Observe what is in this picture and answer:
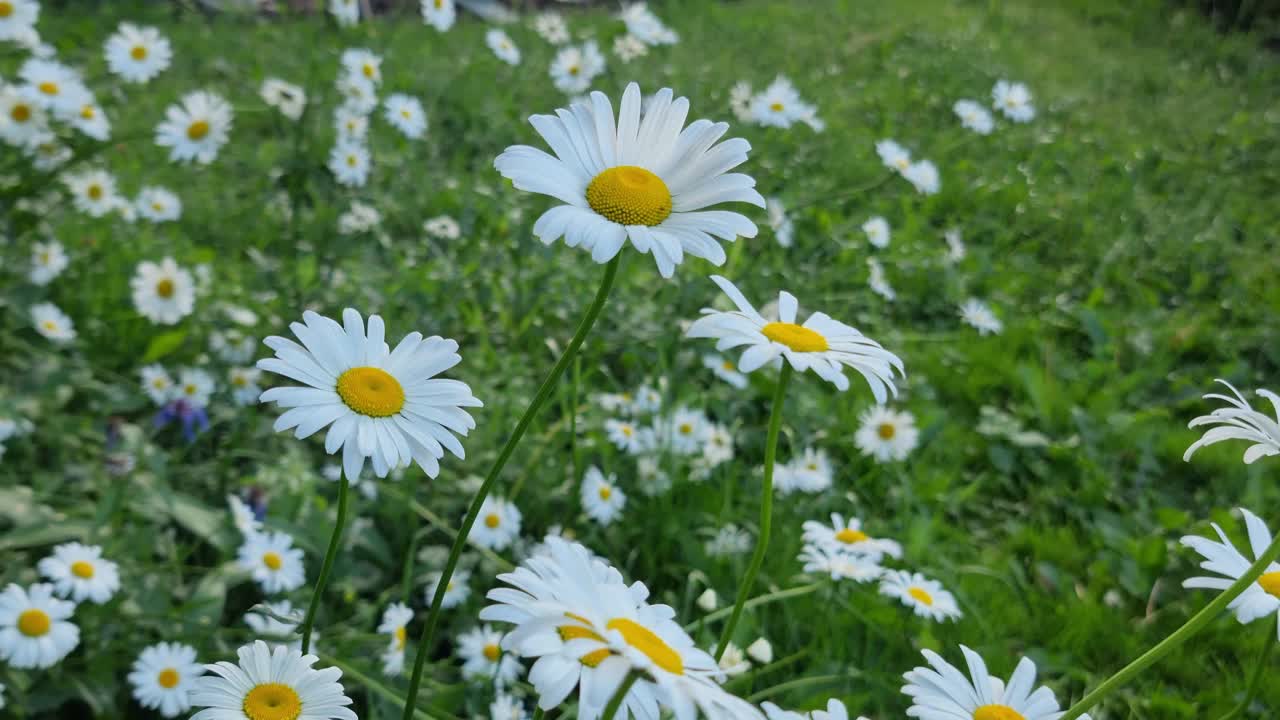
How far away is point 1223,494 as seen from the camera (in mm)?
2168

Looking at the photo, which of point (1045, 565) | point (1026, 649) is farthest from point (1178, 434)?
point (1026, 649)

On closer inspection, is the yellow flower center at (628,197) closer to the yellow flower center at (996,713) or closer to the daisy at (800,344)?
the daisy at (800,344)

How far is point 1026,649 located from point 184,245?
83.9 inches

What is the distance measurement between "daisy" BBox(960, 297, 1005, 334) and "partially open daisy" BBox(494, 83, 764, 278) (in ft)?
6.43

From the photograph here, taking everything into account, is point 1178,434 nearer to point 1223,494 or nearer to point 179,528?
point 1223,494

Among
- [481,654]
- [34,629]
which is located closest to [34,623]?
[34,629]

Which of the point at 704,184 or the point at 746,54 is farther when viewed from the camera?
the point at 746,54

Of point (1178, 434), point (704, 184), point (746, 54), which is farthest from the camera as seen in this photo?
point (746, 54)

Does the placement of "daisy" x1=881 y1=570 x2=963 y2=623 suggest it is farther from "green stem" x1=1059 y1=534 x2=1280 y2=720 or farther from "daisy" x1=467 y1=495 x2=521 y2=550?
"green stem" x1=1059 y1=534 x2=1280 y2=720

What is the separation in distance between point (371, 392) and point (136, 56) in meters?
1.93

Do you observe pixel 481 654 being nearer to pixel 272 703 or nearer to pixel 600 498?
pixel 600 498

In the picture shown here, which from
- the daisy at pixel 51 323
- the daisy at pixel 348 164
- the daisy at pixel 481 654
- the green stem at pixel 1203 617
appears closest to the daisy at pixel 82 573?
the daisy at pixel 481 654

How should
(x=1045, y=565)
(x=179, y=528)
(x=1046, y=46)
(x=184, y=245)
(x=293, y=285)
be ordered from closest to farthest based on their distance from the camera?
(x=179, y=528)
(x=1045, y=565)
(x=293, y=285)
(x=184, y=245)
(x=1046, y=46)

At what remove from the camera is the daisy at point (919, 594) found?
52.6 inches
